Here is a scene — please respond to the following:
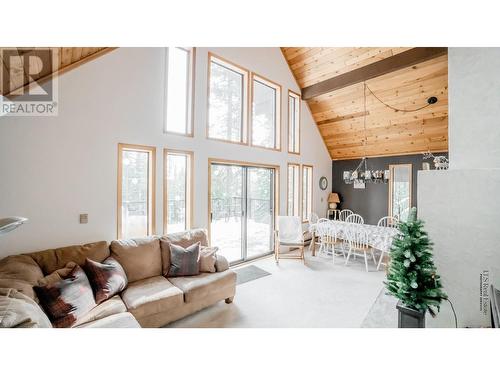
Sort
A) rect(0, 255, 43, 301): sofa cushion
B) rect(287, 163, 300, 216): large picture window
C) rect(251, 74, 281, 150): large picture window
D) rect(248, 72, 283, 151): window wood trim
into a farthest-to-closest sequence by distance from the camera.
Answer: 1. rect(287, 163, 300, 216): large picture window
2. rect(251, 74, 281, 150): large picture window
3. rect(248, 72, 283, 151): window wood trim
4. rect(0, 255, 43, 301): sofa cushion

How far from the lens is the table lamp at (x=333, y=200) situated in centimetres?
647

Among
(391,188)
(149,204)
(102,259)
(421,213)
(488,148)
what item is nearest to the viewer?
(488,148)

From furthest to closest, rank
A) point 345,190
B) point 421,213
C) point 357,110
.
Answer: point 345,190 < point 357,110 < point 421,213

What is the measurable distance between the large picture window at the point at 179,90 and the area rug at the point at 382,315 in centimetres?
359

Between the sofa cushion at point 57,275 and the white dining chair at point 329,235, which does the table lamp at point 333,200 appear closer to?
the white dining chair at point 329,235

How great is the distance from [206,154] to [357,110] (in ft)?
13.0

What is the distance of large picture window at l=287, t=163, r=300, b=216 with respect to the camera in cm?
541

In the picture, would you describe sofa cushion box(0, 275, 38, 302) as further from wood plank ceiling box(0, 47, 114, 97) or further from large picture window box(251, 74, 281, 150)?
large picture window box(251, 74, 281, 150)

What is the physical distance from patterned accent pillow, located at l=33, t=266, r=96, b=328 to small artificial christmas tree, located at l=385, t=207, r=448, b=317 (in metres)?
2.72

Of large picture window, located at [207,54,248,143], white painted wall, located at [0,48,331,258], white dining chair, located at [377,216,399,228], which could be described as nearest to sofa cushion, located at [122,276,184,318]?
white painted wall, located at [0,48,331,258]

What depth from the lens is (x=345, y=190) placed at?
6547mm
